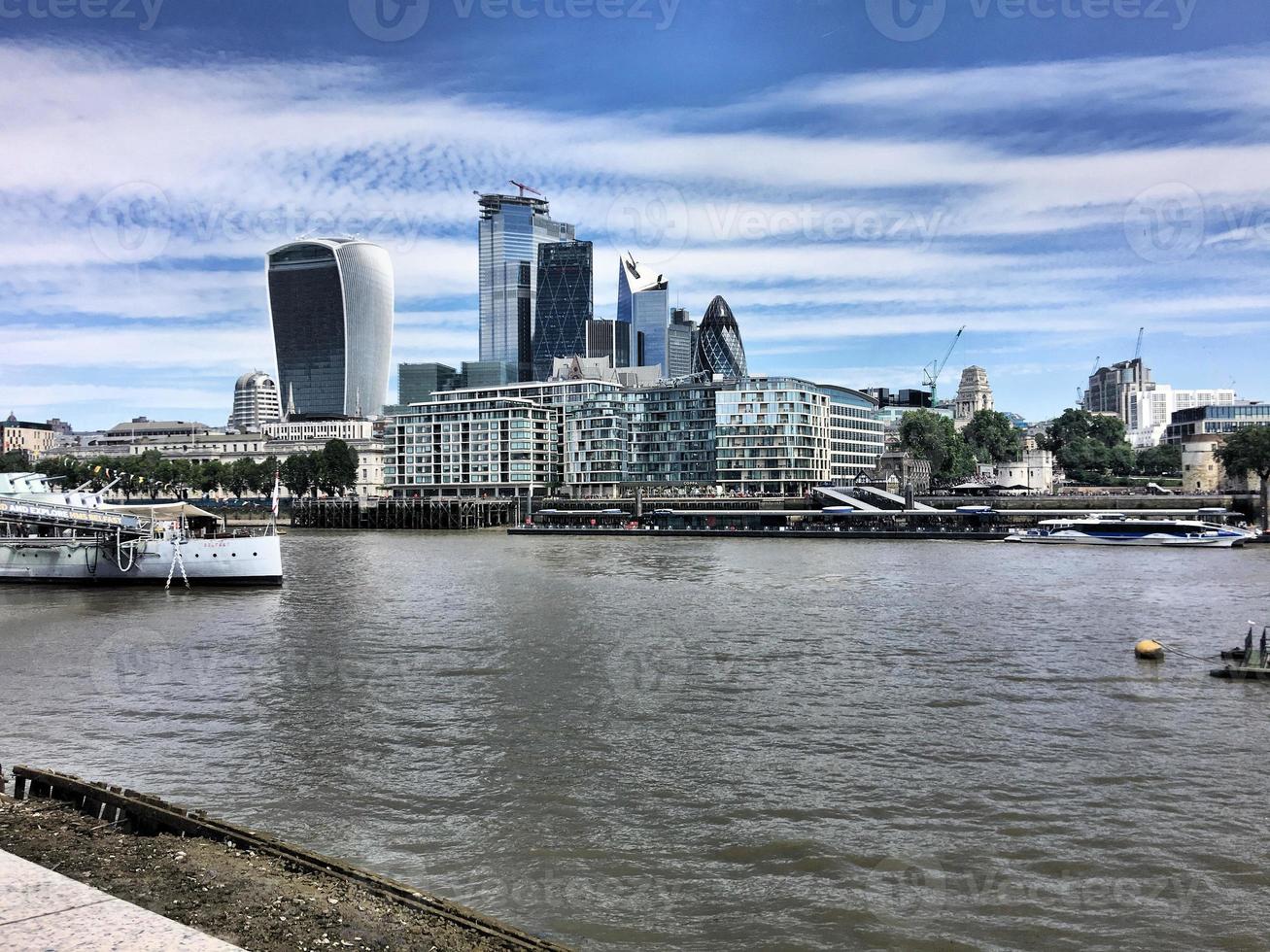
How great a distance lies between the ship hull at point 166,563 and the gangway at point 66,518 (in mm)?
1235

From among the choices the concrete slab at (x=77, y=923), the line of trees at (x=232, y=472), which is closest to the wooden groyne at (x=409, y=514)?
the line of trees at (x=232, y=472)

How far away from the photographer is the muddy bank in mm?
11797

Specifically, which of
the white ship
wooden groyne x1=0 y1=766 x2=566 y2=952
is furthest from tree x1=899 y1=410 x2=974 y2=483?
wooden groyne x1=0 y1=766 x2=566 y2=952

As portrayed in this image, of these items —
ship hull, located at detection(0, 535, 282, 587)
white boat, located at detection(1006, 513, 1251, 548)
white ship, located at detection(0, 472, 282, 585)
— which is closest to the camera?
white ship, located at detection(0, 472, 282, 585)

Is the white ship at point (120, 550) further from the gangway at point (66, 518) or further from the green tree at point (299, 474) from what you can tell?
the green tree at point (299, 474)

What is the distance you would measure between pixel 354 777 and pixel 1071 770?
15.3 m

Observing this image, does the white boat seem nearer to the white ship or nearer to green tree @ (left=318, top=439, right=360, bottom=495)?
the white ship

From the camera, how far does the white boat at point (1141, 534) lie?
91250 millimetres

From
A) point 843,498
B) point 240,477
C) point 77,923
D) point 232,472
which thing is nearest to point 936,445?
point 843,498

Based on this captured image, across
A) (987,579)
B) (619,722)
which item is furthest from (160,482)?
(619,722)

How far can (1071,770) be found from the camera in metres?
20.9

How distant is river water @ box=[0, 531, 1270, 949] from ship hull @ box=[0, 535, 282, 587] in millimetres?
9557

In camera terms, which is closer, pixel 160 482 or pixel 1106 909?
pixel 1106 909

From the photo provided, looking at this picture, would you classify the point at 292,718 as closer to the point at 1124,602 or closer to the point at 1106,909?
the point at 1106,909
